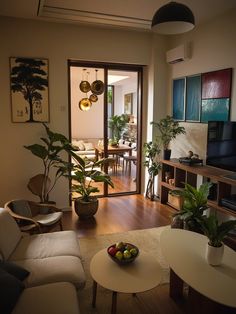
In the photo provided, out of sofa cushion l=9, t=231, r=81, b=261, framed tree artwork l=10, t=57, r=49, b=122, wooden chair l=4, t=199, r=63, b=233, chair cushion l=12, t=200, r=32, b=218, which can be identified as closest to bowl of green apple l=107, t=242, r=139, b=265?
sofa cushion l=9, t=231, r=81, b=261

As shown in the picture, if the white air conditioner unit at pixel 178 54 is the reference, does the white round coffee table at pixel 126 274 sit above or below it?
below

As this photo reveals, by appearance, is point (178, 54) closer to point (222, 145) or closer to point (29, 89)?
point (222, 145)

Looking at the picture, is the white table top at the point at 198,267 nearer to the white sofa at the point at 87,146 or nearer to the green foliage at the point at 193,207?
the green foliage at the point at 193,207

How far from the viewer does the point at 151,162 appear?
4945 mm

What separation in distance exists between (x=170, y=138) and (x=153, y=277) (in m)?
3.09

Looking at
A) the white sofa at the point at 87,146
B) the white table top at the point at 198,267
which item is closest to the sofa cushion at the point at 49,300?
the white table top at the point at 198,267

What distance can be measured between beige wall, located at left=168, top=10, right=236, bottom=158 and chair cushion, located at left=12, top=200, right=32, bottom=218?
266 cm

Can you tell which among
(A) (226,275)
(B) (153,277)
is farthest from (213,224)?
(B) (153,277)

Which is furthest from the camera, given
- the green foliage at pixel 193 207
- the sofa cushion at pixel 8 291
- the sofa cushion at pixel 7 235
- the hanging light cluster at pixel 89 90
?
the hanging light cluster at pixel 89 90

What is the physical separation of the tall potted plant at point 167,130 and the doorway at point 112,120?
2.07ft

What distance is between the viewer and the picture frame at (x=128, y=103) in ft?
19.2

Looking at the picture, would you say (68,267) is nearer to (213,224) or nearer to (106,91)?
(213,224)

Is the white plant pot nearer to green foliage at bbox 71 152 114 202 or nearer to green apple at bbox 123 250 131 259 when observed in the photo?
green apple at bbox 123 250 131 259

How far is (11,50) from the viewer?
4.03 metres
